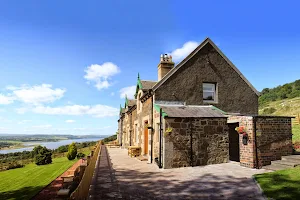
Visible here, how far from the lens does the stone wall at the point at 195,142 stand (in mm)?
11602

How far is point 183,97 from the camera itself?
1473cm

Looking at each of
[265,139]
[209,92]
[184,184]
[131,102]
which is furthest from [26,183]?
[265,139]

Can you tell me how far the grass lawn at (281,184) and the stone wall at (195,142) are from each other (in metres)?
3.54

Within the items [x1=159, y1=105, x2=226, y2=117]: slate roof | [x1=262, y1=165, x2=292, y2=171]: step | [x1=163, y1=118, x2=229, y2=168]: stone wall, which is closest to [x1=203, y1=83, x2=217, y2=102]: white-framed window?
[x1=159, y1=105, x2=226, y2=117]: slate roof

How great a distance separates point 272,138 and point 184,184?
608cm

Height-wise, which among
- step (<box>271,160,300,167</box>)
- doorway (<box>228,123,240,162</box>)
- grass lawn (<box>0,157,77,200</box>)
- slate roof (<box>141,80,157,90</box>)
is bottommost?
grass lawn (<box>0,157,77,200</box>)

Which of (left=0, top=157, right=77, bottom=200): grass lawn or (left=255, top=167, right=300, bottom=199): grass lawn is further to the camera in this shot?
(left=0, top=157, right=77, bottom=200): grass lawn

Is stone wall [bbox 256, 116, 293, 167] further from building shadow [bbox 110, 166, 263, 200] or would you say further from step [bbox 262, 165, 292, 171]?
building shadow [bbox 110, 166, 263, 200]

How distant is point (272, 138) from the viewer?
11359 millimetres

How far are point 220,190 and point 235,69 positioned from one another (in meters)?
11.1

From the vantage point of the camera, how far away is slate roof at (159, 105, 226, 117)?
1238 centimetres

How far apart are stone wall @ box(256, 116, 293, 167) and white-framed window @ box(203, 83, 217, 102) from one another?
4630mm

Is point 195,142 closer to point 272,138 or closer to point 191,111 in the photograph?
point 191,111

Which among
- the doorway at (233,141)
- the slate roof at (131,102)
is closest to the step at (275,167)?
the doorway at (233,141)
